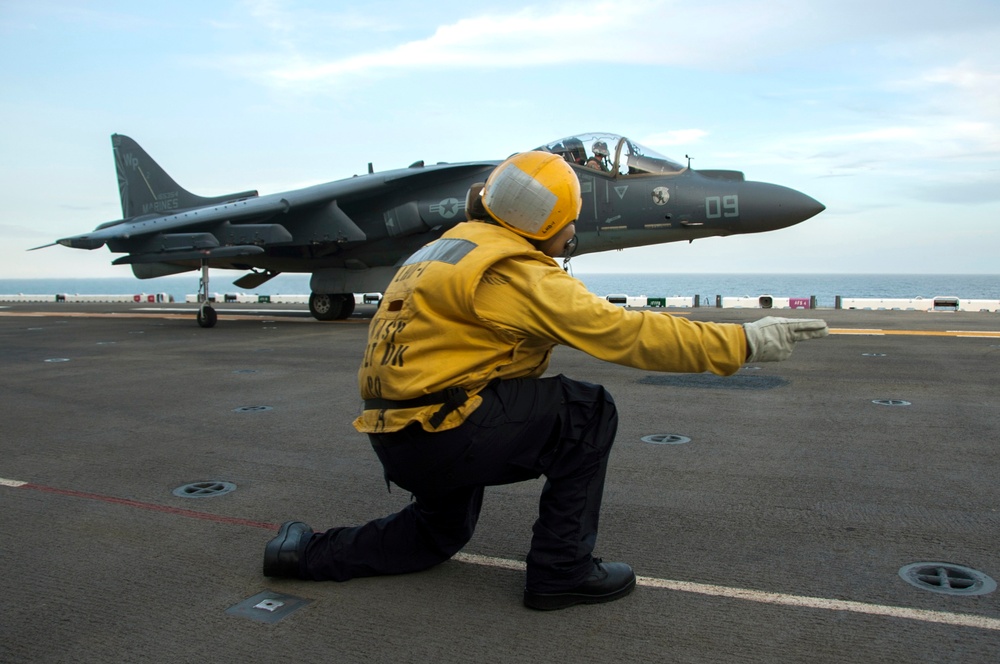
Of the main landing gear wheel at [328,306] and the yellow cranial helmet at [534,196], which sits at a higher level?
the yellow cranial helmet at [534,196]

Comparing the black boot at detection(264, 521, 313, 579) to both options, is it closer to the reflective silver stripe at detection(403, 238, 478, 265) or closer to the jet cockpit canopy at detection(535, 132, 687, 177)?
the reflective silver stripe at detection(403, 238, 478, 265)

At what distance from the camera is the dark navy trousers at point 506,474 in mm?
2969

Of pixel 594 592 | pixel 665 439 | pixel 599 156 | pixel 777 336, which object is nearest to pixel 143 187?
pixel 599 156

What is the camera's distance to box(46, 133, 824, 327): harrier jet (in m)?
14.0

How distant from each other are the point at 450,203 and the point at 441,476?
43.5 ft

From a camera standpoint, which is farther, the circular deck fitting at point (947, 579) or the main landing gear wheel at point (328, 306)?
the main landing gear wheel at point (328, 306)

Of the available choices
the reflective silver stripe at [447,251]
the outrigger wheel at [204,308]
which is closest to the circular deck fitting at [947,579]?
the reflective silver stripe at [447,251]

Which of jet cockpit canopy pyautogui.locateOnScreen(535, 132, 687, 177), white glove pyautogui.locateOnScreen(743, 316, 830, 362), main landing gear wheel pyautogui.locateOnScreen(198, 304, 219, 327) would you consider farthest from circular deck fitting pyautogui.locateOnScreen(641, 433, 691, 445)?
main landing gear wheel pyautogui.locateOnScreen(198, 304, 219, 327)

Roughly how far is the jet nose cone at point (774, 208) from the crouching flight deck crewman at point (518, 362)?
11.4m

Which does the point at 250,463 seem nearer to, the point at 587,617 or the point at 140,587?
the point at 140,587

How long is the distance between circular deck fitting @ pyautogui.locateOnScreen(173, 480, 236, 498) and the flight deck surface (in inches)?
0.8

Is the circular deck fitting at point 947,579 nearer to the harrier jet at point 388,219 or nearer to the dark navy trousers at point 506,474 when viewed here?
the dark navy trousers at point 506,474

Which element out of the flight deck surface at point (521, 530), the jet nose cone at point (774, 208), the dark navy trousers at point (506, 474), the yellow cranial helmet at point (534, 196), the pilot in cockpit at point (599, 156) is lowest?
the flight deck surface at point (521, 530)

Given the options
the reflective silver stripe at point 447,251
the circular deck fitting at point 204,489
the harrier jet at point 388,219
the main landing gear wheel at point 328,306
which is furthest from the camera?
the main landing gear wheel at point 328,306
